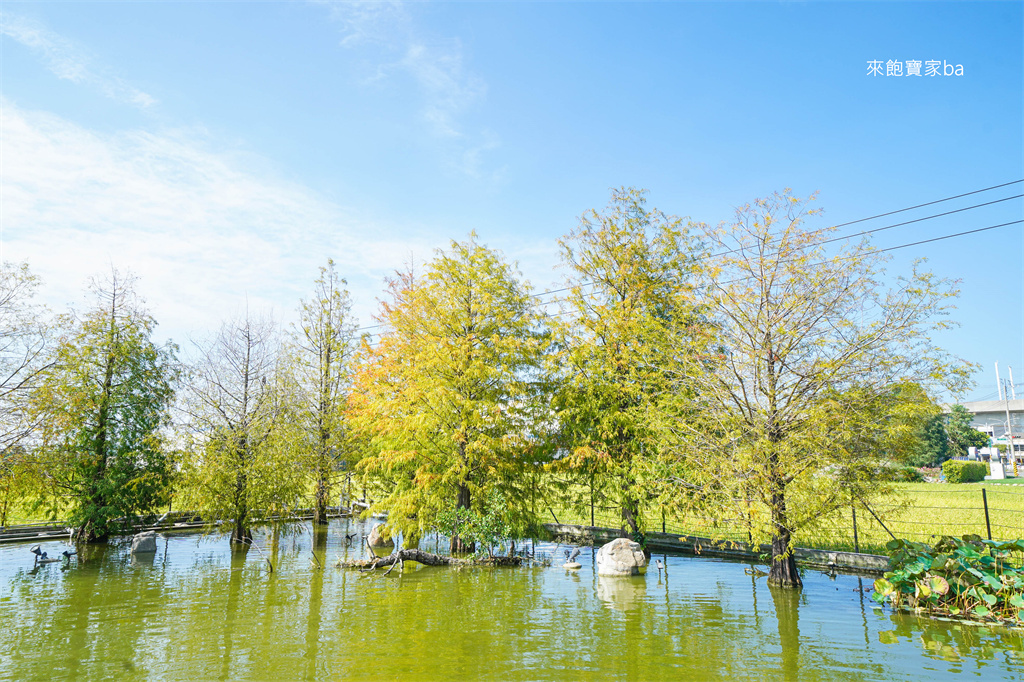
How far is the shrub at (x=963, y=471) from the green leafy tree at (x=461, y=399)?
3092 centimetres

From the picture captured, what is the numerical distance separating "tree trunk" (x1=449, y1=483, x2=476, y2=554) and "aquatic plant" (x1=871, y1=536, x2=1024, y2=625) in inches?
394

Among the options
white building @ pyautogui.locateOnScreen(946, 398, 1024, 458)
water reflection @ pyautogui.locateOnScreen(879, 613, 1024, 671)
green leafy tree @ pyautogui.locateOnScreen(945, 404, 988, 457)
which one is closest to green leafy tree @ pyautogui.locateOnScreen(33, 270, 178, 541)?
water reflection @ pyautogui.locateOnScreen(879, 613, 1024, 671)

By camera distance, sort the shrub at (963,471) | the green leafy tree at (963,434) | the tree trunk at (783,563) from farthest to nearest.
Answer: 1. the green leafy tree at (963,434)
2. the shrub at (963,471)
3. the tree trunk at (783,563)

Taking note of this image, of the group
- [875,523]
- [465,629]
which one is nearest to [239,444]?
[465,629]

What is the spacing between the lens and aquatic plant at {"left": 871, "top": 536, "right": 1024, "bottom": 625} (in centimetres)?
982

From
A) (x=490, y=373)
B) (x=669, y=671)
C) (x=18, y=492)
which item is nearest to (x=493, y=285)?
(x=490, y=373)

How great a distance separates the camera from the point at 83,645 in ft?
29.7

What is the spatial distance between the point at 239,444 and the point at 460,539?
23.5ft

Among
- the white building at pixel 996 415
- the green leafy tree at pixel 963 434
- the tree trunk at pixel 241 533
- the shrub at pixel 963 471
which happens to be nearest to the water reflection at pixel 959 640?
the tree trunk at pixel 241 533

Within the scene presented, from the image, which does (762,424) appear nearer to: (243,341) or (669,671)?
(669,671)

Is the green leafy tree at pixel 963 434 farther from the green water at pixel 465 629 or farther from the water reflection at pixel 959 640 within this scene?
the water reflection at pixel 959 640

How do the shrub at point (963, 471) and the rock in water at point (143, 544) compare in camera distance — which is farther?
the shrub at point (963, 471)

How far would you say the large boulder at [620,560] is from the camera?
14.5m

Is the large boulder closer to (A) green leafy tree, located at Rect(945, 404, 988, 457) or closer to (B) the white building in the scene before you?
(A) green leafy tree, located at Rect(945, 404, 988, 457)
